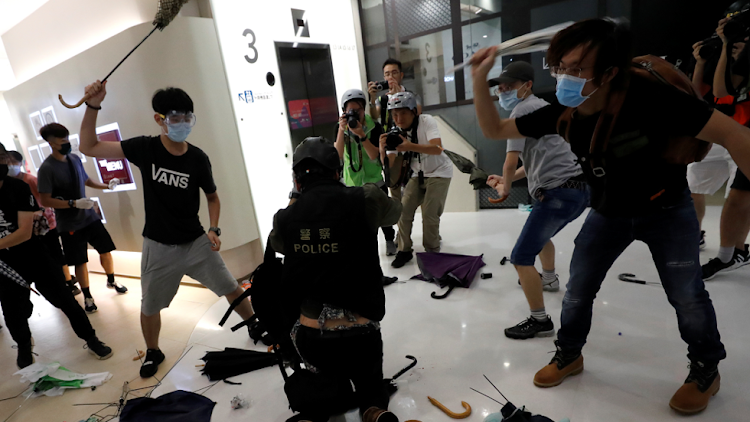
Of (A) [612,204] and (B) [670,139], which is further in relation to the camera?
(A) [612,204]

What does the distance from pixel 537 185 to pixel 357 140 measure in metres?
1.82

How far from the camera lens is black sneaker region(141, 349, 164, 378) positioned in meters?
2.55

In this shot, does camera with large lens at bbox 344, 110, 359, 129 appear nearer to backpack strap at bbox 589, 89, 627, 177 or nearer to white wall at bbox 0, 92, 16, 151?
backpack strap at bbox 589, 89, 627, 177

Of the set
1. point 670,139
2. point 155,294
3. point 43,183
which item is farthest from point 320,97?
→ point 670,139

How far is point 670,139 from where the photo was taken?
4.50 ft

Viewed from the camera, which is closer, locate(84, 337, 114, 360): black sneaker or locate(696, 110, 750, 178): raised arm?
locate(696, 110, 750, 178): raised arm

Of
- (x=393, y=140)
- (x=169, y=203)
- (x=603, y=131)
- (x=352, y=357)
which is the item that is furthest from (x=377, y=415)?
(x=393, y=140)

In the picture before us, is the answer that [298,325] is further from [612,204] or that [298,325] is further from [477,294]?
[477,294]

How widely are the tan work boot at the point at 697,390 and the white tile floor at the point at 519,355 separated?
5cm

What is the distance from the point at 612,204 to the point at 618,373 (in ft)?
3.33

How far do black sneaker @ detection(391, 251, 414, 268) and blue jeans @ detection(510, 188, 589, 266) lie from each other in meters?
1.68

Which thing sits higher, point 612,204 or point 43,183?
point 43,183

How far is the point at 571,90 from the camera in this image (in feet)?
4.59

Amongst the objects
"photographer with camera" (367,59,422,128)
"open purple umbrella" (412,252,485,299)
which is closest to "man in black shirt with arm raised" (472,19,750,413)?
"open purple umbrella" (412,252,485,299)
